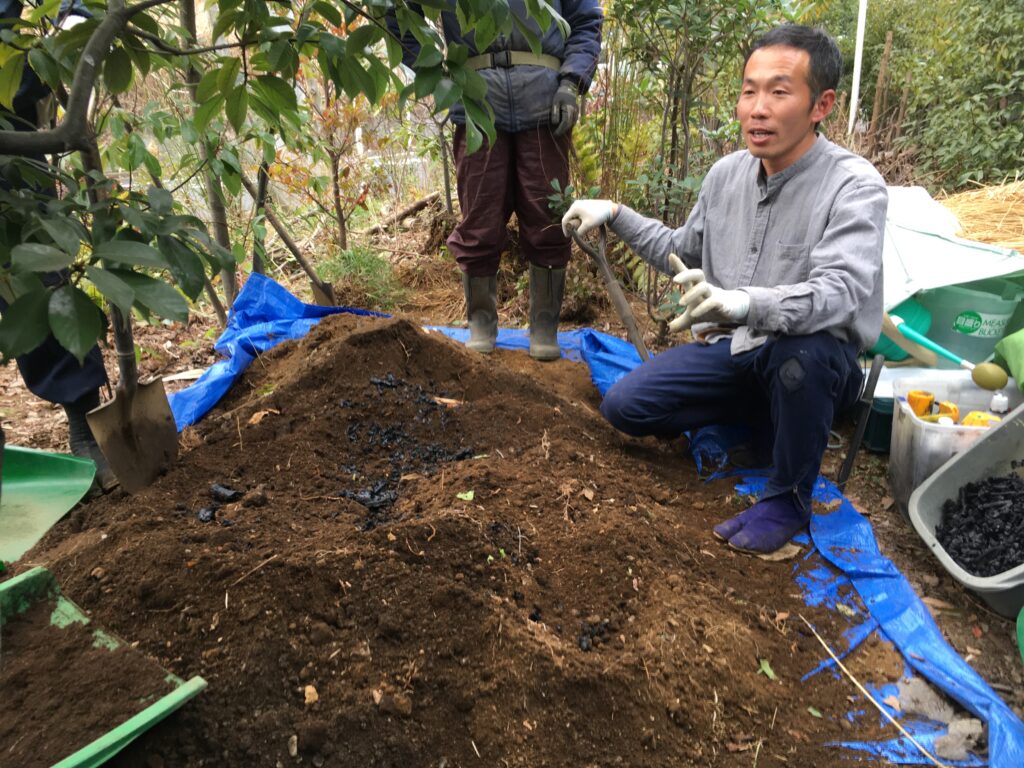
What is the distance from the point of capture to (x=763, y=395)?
2.30 meters

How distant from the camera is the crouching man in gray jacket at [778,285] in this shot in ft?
6.08

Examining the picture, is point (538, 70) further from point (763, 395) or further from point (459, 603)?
point (459, 603)

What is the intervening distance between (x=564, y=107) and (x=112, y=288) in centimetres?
250

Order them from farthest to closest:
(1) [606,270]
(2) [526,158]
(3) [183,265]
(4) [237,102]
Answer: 1. (2) [526,158]
2. (1) [606,270]
3. (4) [237,102]
4. (3) [183,265]

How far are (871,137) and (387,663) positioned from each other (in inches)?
275

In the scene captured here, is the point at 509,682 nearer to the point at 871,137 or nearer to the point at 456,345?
the point at 456,345

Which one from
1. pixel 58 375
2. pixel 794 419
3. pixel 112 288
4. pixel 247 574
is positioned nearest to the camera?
pixel 112 288

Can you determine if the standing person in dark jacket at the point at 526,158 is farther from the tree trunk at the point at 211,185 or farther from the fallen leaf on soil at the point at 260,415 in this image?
the fallen leaf on soil at the point at 260,415

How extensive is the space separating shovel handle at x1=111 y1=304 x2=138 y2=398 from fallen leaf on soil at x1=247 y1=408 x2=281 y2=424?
512 mm

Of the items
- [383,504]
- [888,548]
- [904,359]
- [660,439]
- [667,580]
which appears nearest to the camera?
[667,580]

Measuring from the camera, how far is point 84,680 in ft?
4.10

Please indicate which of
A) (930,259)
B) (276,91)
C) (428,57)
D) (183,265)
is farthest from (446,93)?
(930,259)

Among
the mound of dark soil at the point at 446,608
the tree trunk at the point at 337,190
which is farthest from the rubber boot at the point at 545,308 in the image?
the tree trunk at the point at 337,190

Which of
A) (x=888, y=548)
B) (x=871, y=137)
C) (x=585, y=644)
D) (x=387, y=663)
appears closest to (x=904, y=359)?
(x=888, y=548)
